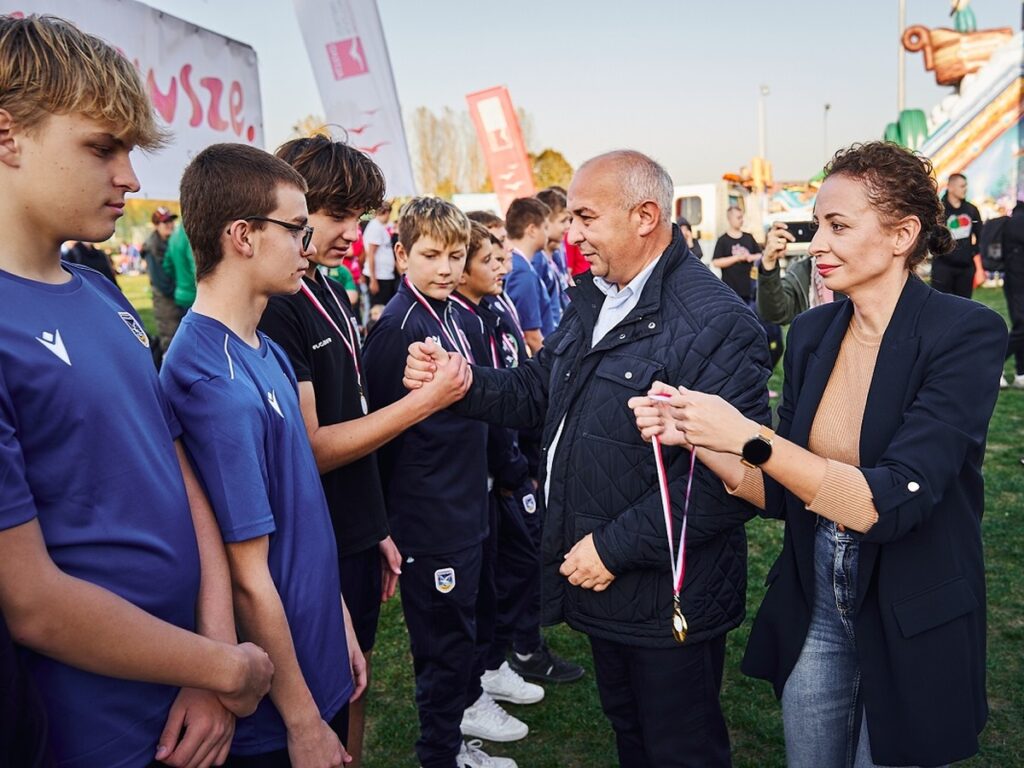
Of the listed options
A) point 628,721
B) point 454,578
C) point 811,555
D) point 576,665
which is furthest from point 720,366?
point 576,665

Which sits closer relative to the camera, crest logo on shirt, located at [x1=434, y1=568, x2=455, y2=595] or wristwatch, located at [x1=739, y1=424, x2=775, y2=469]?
wristwatch, located at [x1=739, y1=424, x2=775, y2=469]

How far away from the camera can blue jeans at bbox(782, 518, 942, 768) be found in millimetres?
2250

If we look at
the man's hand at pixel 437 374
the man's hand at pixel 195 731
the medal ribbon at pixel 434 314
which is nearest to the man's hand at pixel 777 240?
the medal ribbon at pixel 434 314

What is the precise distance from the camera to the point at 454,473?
3.25m

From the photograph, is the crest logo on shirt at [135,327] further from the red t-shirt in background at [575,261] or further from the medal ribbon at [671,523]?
the red t-shirt in background at [575,261]

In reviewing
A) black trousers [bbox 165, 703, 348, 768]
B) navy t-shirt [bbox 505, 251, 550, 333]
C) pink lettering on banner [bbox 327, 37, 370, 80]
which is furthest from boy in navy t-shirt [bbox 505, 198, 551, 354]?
black trousers [bbox 165, 703, 348, 768]

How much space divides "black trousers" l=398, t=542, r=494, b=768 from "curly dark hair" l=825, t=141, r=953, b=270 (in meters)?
2.00

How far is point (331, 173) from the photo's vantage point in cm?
248

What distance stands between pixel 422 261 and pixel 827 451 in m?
1.91

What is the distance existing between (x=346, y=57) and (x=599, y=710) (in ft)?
17.6

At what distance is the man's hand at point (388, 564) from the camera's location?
278 cm

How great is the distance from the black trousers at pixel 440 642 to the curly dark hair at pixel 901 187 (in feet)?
6.57

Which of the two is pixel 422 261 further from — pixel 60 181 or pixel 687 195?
pixel 687 195

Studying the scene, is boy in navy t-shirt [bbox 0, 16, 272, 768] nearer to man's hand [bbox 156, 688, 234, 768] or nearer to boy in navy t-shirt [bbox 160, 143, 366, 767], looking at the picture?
man's hand [bbox 156, 688, 234, 768]
